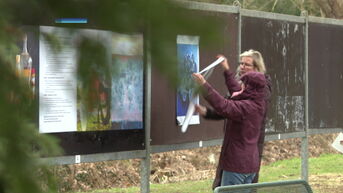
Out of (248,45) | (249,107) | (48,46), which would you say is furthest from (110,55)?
(248,45)

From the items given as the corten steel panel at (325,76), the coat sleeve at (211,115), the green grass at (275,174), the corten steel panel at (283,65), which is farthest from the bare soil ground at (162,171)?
the coat sleeve at (211,115)

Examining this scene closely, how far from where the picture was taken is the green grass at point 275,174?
9961mm

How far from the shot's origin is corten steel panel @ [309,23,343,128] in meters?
9.33

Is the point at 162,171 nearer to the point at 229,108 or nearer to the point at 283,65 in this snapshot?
the point at 283,65

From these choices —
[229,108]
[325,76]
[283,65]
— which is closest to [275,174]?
[325,76]

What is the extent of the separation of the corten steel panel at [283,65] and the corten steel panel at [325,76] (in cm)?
27

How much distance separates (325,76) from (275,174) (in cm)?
369

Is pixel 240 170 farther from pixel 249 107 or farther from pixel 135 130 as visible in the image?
pixel 135 130

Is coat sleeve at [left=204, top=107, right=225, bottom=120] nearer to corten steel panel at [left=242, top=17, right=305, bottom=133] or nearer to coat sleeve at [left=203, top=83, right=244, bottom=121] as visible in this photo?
coat sleeve at [left=203, top=83, right=244, bottom=121]

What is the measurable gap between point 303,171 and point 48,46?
27.6ft

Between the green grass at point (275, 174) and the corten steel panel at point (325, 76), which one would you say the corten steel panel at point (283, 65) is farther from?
the green grass at point (275, 174)

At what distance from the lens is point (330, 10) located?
66.0 ft

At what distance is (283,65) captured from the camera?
8.71 m

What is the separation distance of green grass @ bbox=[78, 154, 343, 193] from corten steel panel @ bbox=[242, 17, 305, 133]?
5.09 ft
